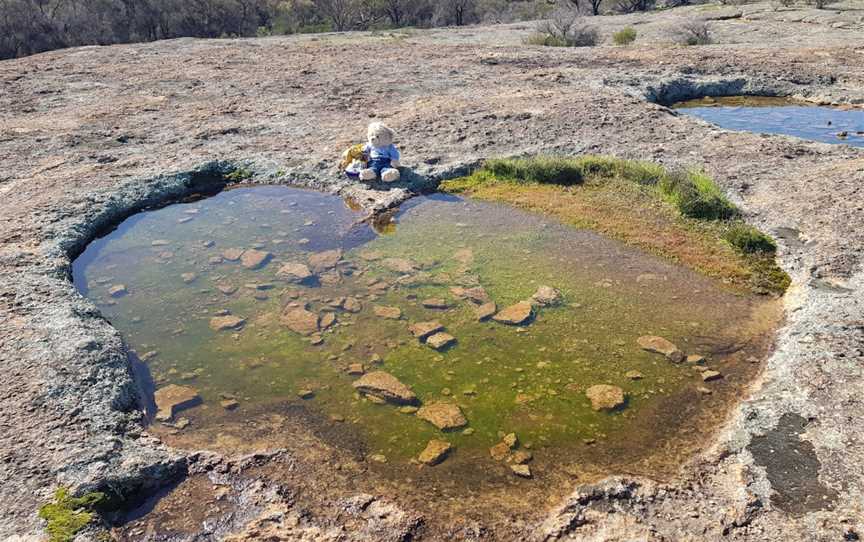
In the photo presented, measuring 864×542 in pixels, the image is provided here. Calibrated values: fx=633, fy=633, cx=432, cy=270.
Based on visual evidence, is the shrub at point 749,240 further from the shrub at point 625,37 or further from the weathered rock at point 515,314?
the shrub at point 625,37

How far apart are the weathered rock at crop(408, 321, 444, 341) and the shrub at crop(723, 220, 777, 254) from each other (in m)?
3.52

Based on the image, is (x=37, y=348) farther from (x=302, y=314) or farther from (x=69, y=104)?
(x=69, y=104)

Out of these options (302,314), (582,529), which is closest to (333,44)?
(302,314)

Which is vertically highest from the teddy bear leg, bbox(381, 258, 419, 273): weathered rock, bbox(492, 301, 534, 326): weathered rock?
the teddy bear leg

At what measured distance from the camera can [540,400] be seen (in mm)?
4871

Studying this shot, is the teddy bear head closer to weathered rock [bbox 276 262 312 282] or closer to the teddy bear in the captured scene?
the teddy bear

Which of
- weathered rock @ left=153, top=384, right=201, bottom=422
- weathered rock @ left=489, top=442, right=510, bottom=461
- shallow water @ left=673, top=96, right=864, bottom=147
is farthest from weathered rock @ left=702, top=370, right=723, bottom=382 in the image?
shallow water @ left=673, top=96, right=864, bottom=147

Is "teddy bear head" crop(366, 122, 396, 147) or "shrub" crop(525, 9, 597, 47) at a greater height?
"shrub" crop(525, 9, 597, 47)

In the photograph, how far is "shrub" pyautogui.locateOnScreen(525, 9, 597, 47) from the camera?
18766 millimetres

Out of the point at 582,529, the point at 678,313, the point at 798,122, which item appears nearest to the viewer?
the point at 582,529

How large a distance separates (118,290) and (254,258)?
141 cm

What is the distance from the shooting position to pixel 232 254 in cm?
723

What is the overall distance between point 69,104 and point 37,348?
8.94 m

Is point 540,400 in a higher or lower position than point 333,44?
lower
